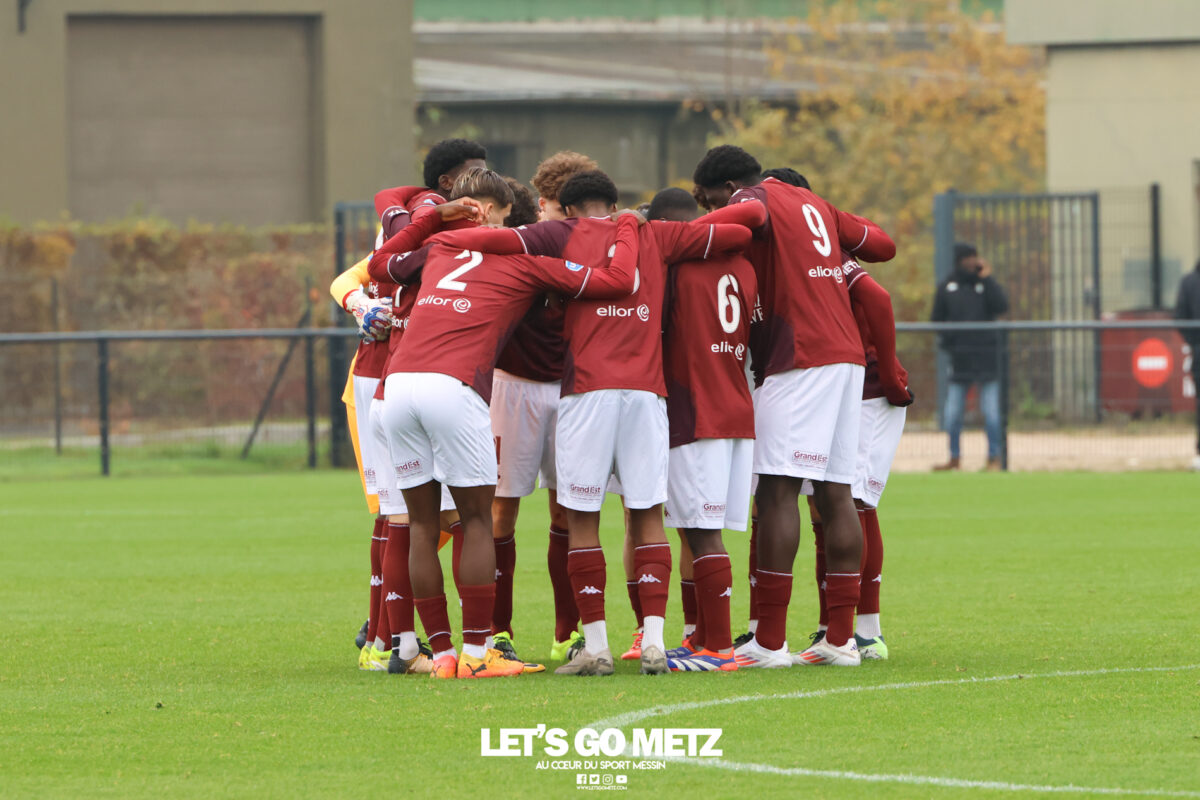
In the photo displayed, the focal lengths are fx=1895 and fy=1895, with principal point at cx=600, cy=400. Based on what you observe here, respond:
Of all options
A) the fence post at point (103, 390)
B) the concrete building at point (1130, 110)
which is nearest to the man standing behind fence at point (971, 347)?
the concrete building at point (1130, 110)

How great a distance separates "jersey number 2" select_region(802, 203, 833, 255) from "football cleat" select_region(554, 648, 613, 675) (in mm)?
1857

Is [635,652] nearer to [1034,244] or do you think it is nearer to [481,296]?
[481,296]

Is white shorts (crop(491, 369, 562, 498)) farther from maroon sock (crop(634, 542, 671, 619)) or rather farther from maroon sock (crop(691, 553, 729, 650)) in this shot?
maroon sock (crop(691, 553, 729, 650))

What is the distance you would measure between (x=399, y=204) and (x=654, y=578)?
78.6 inches

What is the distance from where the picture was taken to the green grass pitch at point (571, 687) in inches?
221

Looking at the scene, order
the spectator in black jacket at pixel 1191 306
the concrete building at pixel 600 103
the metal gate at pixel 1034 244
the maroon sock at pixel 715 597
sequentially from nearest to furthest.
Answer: the maroon sock at pixel 715 597 → the spectator in black jacket at pixel 1191 306 → the metal gate at pixel 1034 244 → the concrete building at pixel 600 103

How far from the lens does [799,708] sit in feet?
21.7

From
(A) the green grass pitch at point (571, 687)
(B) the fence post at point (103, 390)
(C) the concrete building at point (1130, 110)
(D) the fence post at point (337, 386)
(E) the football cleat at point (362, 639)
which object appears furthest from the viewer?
(C) the concrete building at point (1130, 110)

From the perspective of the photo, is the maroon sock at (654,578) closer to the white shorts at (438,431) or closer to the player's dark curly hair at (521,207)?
the white shorts at (438,431)

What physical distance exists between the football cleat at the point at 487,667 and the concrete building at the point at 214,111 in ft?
80.9

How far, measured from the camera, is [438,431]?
733cm

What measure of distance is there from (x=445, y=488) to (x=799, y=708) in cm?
198

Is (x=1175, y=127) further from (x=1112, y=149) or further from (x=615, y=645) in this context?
(x=615, y=645)

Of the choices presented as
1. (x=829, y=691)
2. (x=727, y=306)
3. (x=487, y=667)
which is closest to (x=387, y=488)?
(x=487, y=667)
